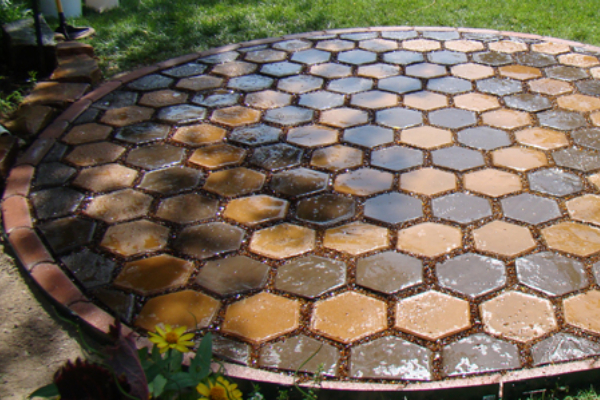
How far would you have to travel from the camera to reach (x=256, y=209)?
2799 millimetres

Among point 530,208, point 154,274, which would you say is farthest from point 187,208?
point 530,208

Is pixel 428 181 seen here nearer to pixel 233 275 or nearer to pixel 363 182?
pixel 363 182

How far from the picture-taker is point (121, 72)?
433 centimetres

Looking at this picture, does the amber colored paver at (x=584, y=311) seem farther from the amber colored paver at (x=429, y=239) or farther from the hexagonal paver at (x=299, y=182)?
the hexagonal paver at (x=299, y=182)

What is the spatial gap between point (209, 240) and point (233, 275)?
270mm

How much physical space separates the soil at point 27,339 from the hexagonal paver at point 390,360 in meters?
1.00

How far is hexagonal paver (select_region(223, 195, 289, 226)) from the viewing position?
2732 millimetres

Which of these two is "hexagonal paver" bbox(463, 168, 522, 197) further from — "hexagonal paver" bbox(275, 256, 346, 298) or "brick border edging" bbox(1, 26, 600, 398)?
"brick border edging" bbox(1, 26, 600, 398)

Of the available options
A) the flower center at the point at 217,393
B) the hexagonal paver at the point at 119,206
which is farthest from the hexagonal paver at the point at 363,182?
the flower center at the point at 217,393

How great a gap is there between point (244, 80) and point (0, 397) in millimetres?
2719

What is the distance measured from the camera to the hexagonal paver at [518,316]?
6.92 feet

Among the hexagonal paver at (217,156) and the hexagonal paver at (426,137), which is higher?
the hexagonal paver at (426,137)

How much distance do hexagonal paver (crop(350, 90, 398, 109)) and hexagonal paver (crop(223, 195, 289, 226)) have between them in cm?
118

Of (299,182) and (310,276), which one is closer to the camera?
(310,276)
